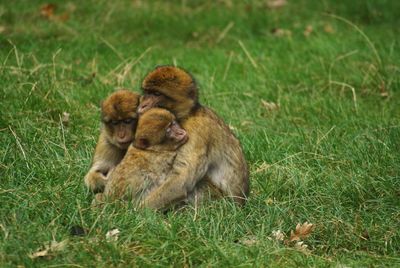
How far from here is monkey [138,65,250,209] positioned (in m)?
6.55

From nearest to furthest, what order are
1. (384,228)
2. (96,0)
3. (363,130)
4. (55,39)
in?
(384,228) → (363,130) → (55,39) → (96,0)

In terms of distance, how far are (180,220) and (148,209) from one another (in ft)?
0.81

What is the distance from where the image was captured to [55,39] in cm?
1162

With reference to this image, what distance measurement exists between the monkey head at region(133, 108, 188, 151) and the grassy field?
49 cm

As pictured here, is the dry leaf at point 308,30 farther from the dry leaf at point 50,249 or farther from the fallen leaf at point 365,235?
the dry leaf at point 50,249

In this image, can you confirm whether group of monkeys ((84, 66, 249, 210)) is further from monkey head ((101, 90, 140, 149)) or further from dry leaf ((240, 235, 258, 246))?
dry leaf ((240, 235, 258, 246))

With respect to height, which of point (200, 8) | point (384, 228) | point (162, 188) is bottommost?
point (200, 8)

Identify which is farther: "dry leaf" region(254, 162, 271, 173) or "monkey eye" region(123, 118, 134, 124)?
"dry leaf" region(254, 162, 271, 173)

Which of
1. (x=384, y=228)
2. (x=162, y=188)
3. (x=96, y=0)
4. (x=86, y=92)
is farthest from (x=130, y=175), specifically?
(x=96, y=0)

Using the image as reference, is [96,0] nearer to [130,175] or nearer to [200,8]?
[200,8]

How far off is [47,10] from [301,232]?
7375 millimetres

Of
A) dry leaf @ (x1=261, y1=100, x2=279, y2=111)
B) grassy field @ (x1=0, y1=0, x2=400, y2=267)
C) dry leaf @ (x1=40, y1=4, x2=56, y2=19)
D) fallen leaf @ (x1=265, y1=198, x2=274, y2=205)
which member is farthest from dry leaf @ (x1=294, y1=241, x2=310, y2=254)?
dry leaf @ (x1=40, y1=4, x2=56, y2=19)

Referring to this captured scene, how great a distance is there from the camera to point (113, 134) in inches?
265

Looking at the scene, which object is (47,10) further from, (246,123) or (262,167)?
(262,167)
